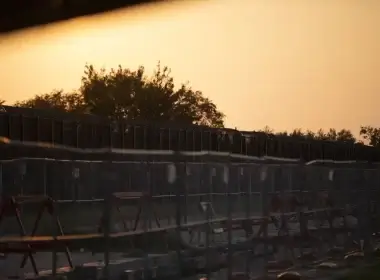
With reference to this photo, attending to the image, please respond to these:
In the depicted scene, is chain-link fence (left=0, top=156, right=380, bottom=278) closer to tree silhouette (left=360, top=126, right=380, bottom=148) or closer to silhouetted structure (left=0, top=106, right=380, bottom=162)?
silhouetted structure (left=0, top=106, right=380, bottom=162)

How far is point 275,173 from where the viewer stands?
1554cm

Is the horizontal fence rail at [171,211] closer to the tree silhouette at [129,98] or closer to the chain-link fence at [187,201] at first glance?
the chain-link fence at [187,201]

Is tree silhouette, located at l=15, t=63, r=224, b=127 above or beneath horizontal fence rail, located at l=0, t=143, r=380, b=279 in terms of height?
above

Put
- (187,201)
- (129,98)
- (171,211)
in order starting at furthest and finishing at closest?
(129,98)
(187,201)
(171,211)

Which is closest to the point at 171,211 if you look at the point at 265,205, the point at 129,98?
the point at 265,205

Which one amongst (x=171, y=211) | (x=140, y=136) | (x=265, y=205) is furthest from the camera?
(x=140, y=136)

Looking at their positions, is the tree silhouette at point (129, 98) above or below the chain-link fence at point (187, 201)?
above

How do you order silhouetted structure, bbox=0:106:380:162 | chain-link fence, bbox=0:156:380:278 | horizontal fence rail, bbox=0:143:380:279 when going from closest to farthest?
horizontal fence rail, bbox=0:143:380:279
chain-link fence, bbox=0:156:380:278
silhouetted structure, bbox=0:106:380:162

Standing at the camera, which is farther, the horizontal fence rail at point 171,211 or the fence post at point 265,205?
the fence post at point 265,205

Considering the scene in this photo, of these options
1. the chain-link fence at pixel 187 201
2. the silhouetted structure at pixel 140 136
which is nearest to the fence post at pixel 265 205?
the chain-link fence at pixel 187 201

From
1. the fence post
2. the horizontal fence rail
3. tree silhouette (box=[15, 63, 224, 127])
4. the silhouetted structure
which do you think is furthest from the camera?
tree silhouette (box=[15, 63, 224, 127])

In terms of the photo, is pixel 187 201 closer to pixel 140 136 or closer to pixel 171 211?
pixel 171 211

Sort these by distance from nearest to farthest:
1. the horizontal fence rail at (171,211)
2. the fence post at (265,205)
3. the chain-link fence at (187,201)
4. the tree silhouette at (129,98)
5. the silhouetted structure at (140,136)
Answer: the horizontal fence rail at (171,211), the chain-link fence at (187,201), the fence post at (265,205), the silhouetted structure at (140,136), the tree silhouette at (129,98)

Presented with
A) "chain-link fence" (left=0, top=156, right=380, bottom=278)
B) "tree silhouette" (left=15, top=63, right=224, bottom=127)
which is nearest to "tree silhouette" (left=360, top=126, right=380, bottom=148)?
"tree silhouette" (left=15, top=63, right=224, bottom=127)
